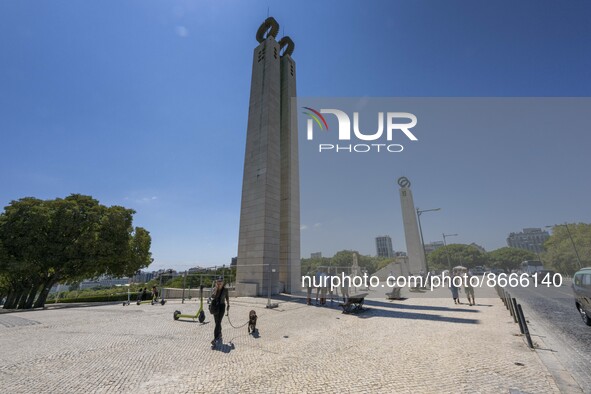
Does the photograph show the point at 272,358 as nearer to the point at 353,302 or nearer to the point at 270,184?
the point at 353,302

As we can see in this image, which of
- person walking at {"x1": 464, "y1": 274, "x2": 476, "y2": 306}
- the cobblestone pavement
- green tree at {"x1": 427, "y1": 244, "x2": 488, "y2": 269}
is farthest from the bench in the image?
green tree at {"x1": 427, "y1": 244, "x2": 488, "y2": 269}

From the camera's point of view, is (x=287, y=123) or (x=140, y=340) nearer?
(x=140, y=340)

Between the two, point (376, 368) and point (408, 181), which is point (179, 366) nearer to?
point (376, 368)

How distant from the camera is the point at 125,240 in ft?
80.5

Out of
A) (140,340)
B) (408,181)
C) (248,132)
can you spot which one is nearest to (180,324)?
(140,340)

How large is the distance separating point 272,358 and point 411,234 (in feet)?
127

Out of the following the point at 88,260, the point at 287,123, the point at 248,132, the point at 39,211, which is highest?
the point at 287,123

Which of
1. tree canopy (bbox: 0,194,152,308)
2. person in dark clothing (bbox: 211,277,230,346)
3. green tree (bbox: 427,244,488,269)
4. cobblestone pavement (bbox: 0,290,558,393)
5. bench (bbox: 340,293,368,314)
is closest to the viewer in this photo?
cobblestone pavement (bbox: 0,290,558,393)

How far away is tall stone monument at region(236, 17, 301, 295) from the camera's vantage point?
19.0 meters

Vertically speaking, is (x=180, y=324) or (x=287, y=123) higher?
(x=287, y=123)

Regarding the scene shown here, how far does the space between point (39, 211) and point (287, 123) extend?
910 inches

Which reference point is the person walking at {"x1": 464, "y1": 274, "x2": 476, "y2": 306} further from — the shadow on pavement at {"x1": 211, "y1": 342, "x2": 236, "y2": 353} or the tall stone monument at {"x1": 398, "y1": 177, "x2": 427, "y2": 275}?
the tall stone monument at {"x1": 398, "y1": 177, "x2": 427, "y2": 275}

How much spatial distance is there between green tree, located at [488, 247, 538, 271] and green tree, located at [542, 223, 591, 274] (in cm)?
3212

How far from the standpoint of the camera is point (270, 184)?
2056 cm
